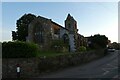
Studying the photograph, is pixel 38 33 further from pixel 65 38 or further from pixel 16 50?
pixel 16 50

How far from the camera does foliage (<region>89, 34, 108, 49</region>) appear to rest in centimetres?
7188

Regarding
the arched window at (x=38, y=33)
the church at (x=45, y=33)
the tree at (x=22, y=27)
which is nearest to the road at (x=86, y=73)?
the church at (x=45, y=33)

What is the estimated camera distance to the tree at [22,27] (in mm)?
70688

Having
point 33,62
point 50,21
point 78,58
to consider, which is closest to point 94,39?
point 50,21

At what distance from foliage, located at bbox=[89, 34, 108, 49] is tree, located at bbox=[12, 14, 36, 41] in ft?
63.4

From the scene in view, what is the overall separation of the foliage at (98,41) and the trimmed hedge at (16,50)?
4917 cm

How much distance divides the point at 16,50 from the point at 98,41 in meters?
53.4

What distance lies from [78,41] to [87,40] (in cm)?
1065

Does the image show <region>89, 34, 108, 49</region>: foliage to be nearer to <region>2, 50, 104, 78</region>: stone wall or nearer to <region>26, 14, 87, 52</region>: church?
<region>26, 14, 87, 52</region>: church

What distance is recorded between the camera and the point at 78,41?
70375mm

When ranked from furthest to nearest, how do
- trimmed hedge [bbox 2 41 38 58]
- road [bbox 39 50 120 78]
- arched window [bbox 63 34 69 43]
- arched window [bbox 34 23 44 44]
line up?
1. arched window [bbox 63 34 69 43]
2. arched window [bbox 34 23 44 44]
3. trimmed hedge [bbox 2 41 38 58]
4. road [bbox 39 50 120 78]

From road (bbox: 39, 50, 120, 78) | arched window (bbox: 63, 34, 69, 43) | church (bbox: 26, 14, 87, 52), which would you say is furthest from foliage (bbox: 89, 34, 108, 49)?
road (bbox: 39, 50, 120, 78)

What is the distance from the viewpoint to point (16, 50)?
23.0m

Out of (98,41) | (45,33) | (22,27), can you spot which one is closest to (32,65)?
(45,33)
